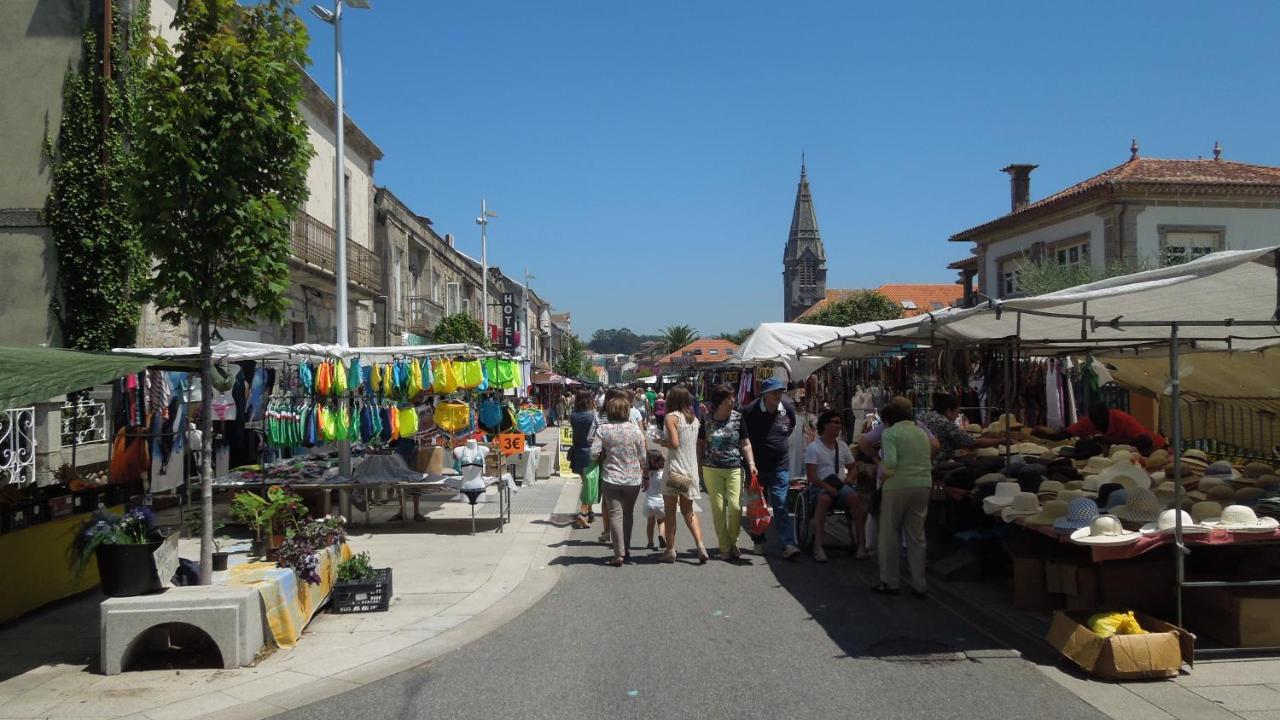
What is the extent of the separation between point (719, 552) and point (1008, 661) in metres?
4.00

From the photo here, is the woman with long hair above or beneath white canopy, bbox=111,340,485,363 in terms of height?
beneath

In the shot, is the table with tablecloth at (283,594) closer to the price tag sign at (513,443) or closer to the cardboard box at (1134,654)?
the cardboard box at (1134,654)

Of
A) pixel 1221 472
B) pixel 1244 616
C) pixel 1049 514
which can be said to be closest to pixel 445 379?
pixel 1049 514

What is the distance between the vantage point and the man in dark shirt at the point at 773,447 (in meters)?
8.91

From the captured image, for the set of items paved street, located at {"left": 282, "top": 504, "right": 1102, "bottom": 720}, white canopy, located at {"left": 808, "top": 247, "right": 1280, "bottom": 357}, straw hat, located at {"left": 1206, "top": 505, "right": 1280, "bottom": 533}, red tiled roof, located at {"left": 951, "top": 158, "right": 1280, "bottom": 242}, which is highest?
red tiled roof, located at {"left": 951, "top": 158, "right": 1280, "bottom": 242}

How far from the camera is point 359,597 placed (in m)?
7.18

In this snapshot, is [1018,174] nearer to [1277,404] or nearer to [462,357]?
[1277,404]

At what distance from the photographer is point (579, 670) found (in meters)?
5.61

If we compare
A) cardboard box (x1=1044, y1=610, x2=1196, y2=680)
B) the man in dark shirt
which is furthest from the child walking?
cardboard box (x1=1044, y1=610, x2=1196, y2=680)

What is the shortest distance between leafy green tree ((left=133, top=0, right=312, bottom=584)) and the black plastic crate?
3.68ft

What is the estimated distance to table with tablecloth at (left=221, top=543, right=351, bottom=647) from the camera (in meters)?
6.14

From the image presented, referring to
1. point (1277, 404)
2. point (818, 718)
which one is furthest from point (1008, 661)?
point (1277, 404)

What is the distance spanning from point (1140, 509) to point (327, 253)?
20199 mm

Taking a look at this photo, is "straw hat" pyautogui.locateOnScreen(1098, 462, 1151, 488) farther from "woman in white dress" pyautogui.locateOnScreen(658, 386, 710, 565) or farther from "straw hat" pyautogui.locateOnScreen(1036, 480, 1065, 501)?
"woman in white dress" pyautogui.locateOnScreen(658, 386, 710, 565)
